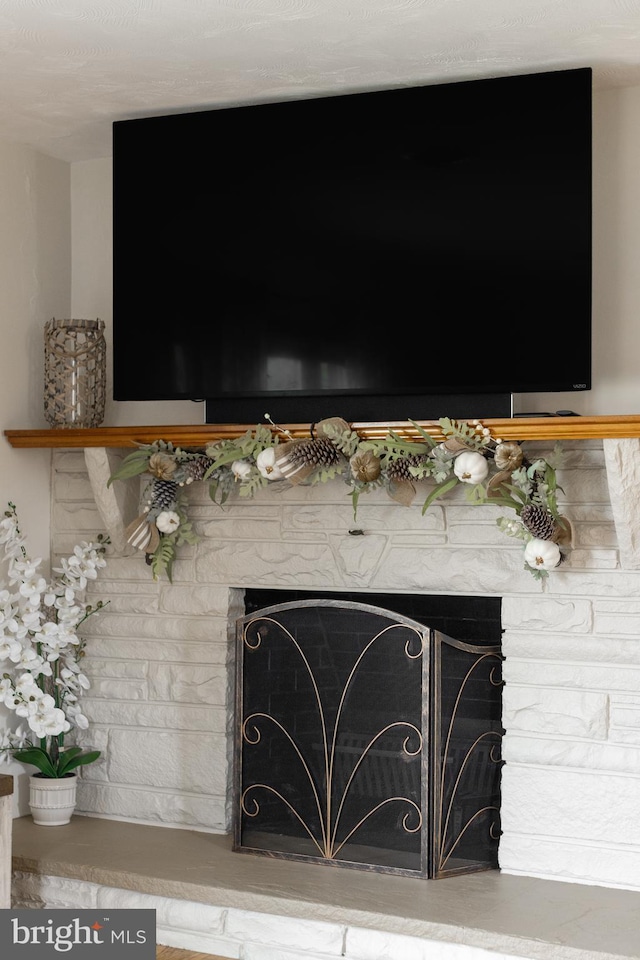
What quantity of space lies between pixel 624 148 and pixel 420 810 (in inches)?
64.4

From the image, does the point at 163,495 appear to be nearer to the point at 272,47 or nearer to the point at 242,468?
the point at 242,468

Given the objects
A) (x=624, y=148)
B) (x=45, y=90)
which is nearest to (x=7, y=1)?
(x=45, y=90)

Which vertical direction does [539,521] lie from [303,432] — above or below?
below

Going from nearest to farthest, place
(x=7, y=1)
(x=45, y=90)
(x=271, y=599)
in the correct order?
(x=7, y=1), (x=45, y=90), (x=271, y=599)

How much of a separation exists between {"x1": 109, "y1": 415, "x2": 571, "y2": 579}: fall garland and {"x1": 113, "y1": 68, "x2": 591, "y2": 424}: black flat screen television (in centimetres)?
10

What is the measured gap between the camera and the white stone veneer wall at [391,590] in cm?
263

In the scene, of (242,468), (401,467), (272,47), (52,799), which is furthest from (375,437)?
(52,799)

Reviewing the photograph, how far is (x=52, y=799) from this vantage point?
3.05 meters

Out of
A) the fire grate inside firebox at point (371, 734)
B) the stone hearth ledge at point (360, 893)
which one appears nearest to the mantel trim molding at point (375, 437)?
the fire grate inside firebox at point (371, 734)

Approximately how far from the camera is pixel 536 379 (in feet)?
8.33

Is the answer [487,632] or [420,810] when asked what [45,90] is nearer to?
[487,632]

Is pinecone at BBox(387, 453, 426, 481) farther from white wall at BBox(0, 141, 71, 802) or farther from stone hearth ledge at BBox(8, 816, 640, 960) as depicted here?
white wall at BBox(0, 141, 71, 802)

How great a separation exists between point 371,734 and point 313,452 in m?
0.70

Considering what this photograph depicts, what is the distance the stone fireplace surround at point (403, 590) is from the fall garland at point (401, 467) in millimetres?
100
